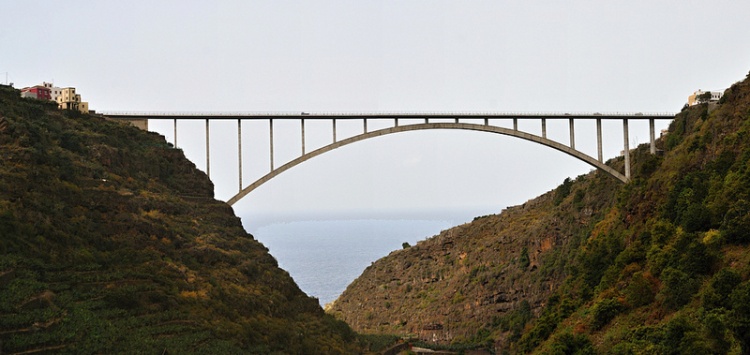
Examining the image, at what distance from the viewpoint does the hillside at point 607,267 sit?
30484 mm

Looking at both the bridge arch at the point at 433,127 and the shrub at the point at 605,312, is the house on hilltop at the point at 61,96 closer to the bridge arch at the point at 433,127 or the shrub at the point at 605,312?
the bridge arch at the point at 433,127

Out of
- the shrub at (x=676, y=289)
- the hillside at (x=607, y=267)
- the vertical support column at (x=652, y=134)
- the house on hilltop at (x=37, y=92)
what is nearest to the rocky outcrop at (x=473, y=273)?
the hillside at (x=607, y=267)

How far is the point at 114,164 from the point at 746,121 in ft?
91.7

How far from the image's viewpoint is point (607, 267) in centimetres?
4141

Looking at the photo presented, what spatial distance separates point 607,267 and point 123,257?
890 inches

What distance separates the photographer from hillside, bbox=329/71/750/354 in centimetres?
3048

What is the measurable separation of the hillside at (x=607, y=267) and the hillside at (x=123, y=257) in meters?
12.0

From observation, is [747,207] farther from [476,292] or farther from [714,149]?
[476,292]

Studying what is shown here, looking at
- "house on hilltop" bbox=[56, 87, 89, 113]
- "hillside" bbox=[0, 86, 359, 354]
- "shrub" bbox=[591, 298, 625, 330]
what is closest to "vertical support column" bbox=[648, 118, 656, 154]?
"shrub" bbox=[591, 298, 625, 330]

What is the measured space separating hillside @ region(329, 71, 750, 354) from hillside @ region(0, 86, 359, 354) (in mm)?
12008

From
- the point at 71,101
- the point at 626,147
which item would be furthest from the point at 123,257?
the point at 626,147

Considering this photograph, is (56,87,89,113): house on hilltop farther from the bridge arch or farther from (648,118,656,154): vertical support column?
(648,118,656,154): vertical support column

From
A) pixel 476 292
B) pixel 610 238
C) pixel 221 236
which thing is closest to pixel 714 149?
pixel 610 238

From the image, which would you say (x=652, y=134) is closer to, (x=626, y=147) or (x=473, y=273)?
(x=626, y=147)
